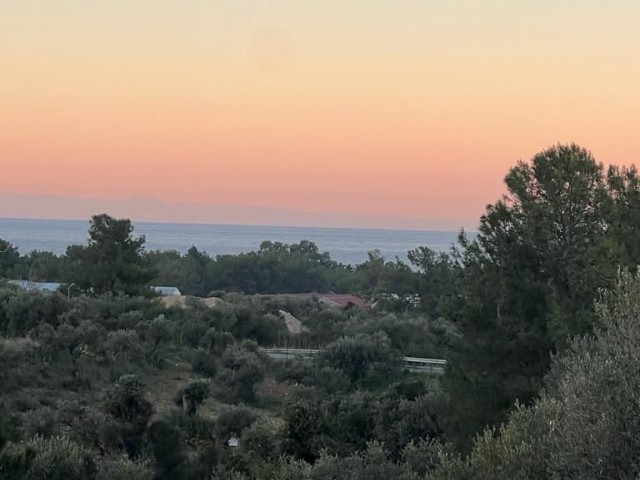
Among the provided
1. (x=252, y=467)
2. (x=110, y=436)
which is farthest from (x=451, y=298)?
(x=110, y=436)

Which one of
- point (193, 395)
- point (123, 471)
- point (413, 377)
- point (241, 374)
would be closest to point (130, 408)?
point (123, 471)

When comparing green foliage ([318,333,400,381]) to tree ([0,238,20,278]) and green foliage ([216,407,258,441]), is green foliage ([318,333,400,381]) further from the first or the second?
tree ([0,238,20,278])

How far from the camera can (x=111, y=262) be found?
37.6 metres

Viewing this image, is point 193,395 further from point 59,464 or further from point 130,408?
point 59,464

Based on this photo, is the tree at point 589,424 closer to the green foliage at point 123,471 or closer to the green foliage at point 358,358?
the green foliage at point 123,471

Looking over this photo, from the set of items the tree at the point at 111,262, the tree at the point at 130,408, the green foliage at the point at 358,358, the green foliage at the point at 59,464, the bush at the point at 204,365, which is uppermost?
the tree at the point at 111,262

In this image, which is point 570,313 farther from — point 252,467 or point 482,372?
point 252,467

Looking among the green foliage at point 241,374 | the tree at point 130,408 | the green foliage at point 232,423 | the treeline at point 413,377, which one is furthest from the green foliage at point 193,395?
the tree at point 130,408

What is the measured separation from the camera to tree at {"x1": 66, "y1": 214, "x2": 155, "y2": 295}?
122 ft

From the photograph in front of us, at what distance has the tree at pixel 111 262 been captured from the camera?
37.2 metres

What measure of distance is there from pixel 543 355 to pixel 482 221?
315cm

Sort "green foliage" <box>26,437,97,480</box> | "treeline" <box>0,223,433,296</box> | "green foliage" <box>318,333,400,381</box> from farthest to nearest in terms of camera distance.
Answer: "treeline" <box>0,223,433,296</box>
"green foliage" <box>318,333,400,381</box>
"green foliage" <box>26,437,97,480</box>

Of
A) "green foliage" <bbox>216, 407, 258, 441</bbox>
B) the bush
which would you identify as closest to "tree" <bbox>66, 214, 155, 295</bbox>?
the bush

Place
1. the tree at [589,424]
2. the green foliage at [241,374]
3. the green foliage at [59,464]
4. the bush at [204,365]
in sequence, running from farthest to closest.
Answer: the bush at [204,365], the green foliage at [241,374], the green foliage at [59,464], the tree at [589,424]
